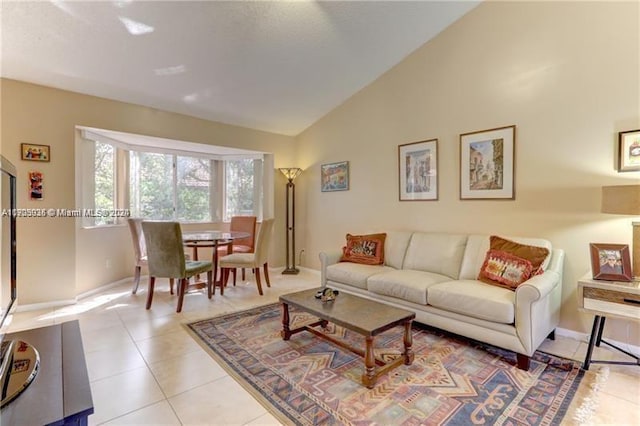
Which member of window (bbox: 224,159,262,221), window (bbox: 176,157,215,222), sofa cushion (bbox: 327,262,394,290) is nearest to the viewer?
sofa cushion (bbox: 327,262,394,290)

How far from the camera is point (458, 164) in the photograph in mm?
3465

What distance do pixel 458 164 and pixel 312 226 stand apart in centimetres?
263

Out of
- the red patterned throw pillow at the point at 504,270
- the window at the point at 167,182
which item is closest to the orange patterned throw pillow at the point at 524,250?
the red patterned throw pillow at the point at 504,270

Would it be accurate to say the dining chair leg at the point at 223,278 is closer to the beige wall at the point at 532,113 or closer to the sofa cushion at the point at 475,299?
the beige wall at the point at 532,113

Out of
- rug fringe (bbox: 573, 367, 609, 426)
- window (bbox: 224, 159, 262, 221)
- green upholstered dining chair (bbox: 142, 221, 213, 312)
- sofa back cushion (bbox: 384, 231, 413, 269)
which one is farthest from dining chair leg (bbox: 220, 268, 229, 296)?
rug fringe (bbox: 573, 367, 609, 426)

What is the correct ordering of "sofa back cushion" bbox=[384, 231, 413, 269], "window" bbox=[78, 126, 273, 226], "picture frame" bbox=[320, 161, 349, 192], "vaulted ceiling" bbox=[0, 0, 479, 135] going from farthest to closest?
"picture frame" bbox=[320, 161, 349, 192]
"window" bbox=[78, 126, 273, 226]
"sofa back cushion" bbox=[384, 231, 413, 269]
"vaulted ceiling" bbox=[0, 0, 479, 135]

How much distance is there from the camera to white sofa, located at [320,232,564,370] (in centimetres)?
225

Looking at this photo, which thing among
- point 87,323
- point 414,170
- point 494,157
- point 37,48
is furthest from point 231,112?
point 494,157

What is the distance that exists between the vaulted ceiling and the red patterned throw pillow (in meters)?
2.58

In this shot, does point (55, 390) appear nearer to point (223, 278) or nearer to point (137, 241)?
point (223, 278)

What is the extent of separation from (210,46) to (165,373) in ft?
9.81

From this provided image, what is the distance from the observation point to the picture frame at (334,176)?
472 centimetres

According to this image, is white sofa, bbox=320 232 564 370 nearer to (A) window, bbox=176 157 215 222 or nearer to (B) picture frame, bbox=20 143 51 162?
(A) window, bbox=176 157 215 222

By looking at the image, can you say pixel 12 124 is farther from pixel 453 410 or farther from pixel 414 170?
pixel 453 410
